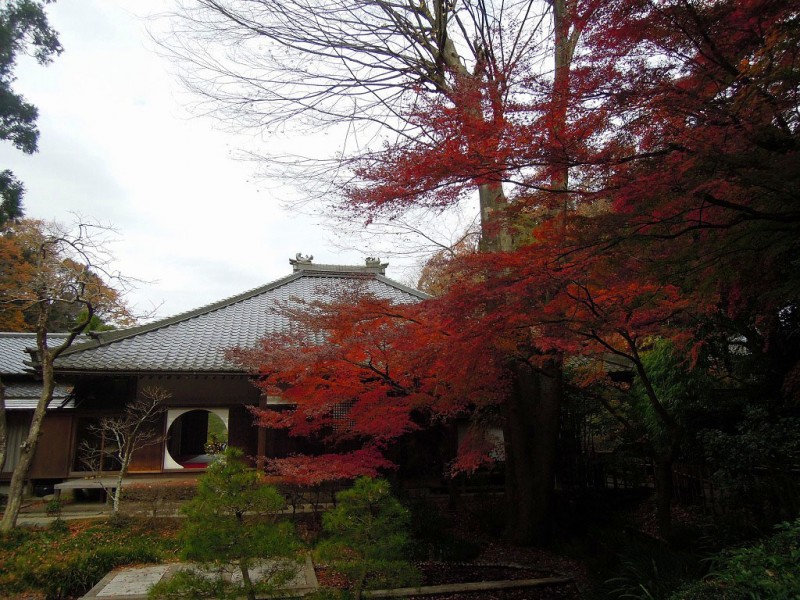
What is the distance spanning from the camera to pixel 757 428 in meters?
7.38

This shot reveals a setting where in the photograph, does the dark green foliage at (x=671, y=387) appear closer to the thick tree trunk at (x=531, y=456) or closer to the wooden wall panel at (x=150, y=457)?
the thick tree trunk at (x=531, y=456)

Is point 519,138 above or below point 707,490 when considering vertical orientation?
above

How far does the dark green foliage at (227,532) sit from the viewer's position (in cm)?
454

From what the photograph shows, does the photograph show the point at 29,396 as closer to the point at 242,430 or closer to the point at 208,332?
the point at 208,332

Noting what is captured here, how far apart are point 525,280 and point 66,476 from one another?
1194cm

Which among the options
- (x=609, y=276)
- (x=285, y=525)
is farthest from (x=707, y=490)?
(x=285, y=525)

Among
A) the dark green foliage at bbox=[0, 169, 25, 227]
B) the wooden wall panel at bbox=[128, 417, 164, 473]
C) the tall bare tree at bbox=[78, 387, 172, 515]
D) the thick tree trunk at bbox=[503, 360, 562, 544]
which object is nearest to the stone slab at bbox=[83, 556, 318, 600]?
the thick tree trunk at bbox=[503, 360, 562, 544]

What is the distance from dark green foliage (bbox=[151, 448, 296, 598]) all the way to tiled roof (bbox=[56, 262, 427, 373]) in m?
4.49

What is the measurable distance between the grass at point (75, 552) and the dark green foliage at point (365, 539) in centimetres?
222

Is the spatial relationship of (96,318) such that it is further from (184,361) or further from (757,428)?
(757,428)

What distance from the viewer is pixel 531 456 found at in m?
8.76

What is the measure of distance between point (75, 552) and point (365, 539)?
536cm

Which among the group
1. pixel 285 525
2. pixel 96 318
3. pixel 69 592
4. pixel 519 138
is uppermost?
pixel 96 318

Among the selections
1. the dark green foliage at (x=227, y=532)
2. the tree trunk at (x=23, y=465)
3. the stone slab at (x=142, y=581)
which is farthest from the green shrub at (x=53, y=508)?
the dark green foliage at (x=227, y=532)
